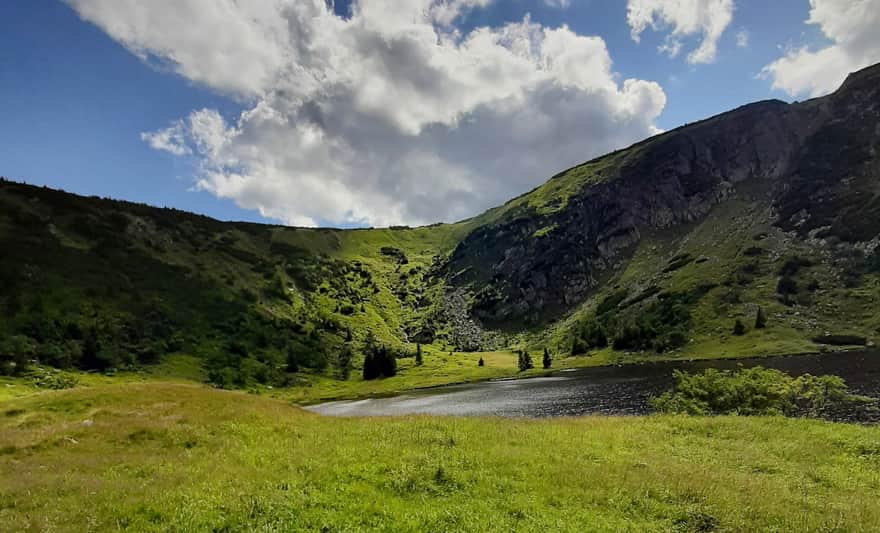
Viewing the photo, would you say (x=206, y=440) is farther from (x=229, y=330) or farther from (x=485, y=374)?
(x=229, y=330)

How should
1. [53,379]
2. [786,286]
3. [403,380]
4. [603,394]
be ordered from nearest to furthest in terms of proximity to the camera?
1. [603,394]
2. [53,379]
3. [403,380]
4. [786,286]

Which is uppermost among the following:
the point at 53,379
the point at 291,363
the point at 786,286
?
the point at 786,286

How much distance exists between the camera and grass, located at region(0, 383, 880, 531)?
1681cm

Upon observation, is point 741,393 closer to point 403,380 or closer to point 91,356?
point 403,380

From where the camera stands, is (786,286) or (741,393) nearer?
(741,393)

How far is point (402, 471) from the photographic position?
69.8 feet

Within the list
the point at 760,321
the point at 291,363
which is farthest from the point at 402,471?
the point at 760,321

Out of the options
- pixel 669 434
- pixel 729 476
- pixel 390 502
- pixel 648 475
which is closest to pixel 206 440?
pixel 390 502

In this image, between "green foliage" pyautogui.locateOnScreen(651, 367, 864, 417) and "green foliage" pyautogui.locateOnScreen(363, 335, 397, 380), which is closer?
"green foliage" pyautogui.locateOnScreen(651, 367, 864, 417)

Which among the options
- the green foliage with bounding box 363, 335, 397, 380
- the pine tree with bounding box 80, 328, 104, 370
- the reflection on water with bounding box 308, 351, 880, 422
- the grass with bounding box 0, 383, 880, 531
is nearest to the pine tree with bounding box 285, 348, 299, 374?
the green foliage with bounding box 363, 335, 397, 380

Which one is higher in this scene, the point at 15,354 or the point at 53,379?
the point at 15,354

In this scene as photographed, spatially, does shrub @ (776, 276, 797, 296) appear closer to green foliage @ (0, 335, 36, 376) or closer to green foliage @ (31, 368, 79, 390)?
green foliage @ (31, 368, 79, 390)

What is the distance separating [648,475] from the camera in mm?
21859

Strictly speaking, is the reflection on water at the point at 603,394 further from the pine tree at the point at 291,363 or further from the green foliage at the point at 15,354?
the green foliage at the point at 15,354
